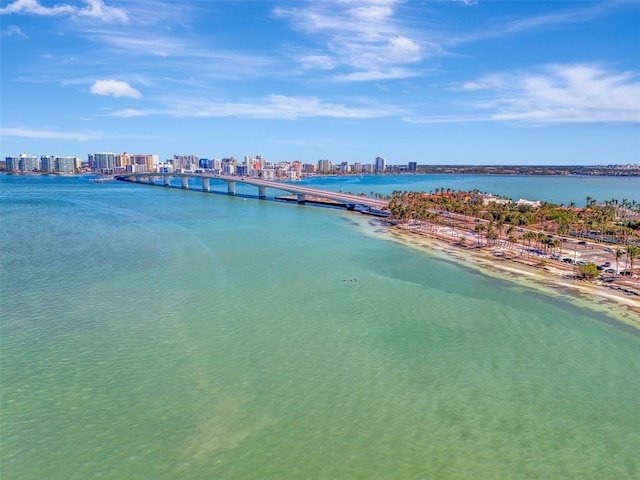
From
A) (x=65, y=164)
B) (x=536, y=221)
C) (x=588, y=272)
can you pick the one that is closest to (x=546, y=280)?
(x=588, y=272)

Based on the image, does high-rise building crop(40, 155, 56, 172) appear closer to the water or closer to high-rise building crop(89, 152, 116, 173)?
high-rise building crop(89, 152, 116, 173)

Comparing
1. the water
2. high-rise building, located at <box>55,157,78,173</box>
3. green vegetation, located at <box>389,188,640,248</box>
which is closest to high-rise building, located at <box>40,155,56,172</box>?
high-rise building, located at <box>55,157,78,173</box>

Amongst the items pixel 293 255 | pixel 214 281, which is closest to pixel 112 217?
pixel 293 255

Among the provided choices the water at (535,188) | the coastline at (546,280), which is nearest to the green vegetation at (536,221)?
the coastline at (546,280)

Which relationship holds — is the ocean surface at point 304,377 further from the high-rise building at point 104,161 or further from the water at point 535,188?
the high-rise building at point 104,161

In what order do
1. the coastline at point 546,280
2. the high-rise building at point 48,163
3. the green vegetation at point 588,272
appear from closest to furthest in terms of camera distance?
the coastline at point 546,280 < the green vegetation at point 588,272 < the high-rise building at point 48,163

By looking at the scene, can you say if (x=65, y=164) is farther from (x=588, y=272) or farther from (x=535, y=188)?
(x=588, y=272)

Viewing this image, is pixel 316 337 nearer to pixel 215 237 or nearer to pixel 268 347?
pixel 268 347
